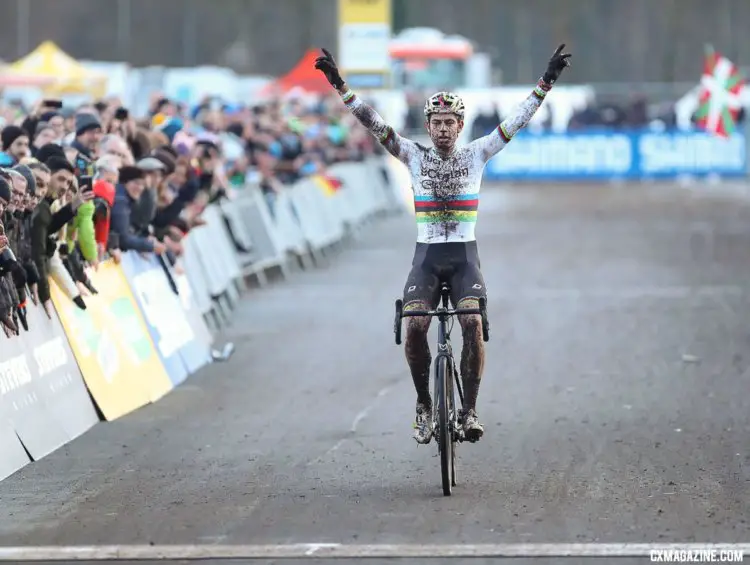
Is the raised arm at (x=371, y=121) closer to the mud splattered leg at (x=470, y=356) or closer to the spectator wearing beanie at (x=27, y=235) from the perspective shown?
the mud splattered leg at (x=470, y=356)

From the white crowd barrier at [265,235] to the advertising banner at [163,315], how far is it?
134 centimetres

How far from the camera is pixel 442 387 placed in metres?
9.12

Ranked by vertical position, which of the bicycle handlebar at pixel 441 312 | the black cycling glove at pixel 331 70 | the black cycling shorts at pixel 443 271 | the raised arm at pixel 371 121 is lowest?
the bicycle handlebar at pixel 441 312

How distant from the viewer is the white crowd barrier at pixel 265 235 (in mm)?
17797

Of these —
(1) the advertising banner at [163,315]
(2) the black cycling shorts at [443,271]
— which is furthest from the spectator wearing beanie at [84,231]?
(2) the black cycling shorts at [443,271]

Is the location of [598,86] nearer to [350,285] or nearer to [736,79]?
[736,79]

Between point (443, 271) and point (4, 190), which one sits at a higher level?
point (4, 190)

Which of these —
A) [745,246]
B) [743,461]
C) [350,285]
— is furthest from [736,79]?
[743,461]

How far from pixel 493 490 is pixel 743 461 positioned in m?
1.75

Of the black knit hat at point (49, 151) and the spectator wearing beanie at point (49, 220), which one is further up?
the black knit hat at point (49, 151)

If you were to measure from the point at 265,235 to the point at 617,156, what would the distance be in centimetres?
2790

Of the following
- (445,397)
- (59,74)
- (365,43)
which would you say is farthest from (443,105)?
(365,43)

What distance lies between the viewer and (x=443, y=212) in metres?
9.73

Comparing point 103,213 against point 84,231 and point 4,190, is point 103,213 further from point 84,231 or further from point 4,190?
point 4,190
